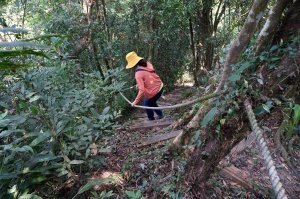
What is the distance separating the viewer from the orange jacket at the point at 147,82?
17.9 feet

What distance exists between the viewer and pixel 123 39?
28.4 feet

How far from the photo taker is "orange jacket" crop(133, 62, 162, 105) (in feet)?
17.9

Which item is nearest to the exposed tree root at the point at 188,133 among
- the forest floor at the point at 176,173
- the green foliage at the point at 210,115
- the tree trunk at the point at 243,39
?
the tree trunk at the point at 243,39

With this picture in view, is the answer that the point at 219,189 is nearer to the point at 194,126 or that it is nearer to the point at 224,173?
the point at 224,173

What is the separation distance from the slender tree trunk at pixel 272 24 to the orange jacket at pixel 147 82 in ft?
10.8

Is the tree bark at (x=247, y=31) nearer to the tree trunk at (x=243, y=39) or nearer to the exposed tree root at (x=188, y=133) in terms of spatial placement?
the tree trunk at (x=243, y=39)

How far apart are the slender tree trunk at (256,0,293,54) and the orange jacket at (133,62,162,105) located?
3.29 metres

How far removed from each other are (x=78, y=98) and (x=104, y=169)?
89 centimetres

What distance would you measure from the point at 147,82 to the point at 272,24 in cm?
354

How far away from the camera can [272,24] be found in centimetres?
232

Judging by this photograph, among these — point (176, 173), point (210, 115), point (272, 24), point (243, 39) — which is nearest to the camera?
point (210, 115)

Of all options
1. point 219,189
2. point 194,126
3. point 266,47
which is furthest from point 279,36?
point 219,189

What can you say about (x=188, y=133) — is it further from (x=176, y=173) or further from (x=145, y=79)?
(x=145, y=79)

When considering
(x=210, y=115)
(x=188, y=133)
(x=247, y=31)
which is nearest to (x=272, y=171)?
(x=210, y=115)
